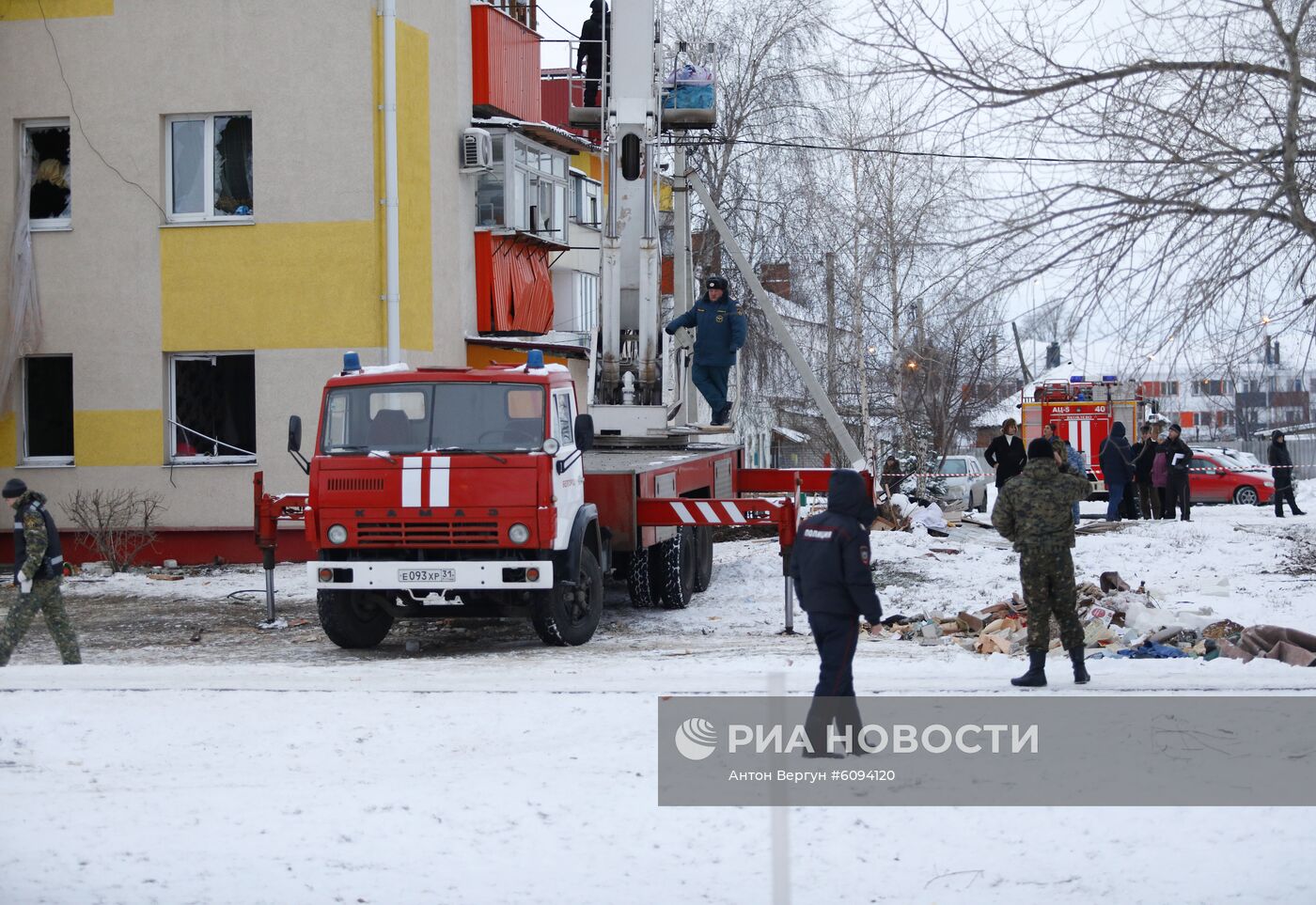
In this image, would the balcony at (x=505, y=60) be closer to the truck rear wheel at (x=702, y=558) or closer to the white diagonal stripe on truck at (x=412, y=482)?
the truck rear wheel at (x=702, y=558)

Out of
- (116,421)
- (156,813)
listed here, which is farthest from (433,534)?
(116,421)

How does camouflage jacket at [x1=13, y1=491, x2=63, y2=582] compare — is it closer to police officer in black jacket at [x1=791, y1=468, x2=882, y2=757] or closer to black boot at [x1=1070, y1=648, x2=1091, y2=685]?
police officer in black jacket at [x1=791, y1=468, x2=882, y2=757]

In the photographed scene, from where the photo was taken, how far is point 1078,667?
9.46 m

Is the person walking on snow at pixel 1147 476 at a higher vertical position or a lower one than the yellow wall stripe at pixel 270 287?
lower

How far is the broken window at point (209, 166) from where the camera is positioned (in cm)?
2039

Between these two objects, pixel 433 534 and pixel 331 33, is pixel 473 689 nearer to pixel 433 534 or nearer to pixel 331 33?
pixel 433 534

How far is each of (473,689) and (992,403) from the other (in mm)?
31199

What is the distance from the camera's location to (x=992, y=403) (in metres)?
38.9

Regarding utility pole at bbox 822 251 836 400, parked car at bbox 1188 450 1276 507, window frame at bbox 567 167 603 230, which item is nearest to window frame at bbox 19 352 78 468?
utility pole at bbox 822 251 836 400

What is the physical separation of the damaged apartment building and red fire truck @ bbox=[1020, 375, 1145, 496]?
1740 centimetres

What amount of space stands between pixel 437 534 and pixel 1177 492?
17754 millimetres

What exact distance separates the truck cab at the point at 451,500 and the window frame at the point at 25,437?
9675 mm

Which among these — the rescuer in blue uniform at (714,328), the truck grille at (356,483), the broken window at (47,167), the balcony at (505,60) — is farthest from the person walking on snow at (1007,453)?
the broken window at (47,167)

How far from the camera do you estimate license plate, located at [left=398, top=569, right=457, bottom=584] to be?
38.3 ft
